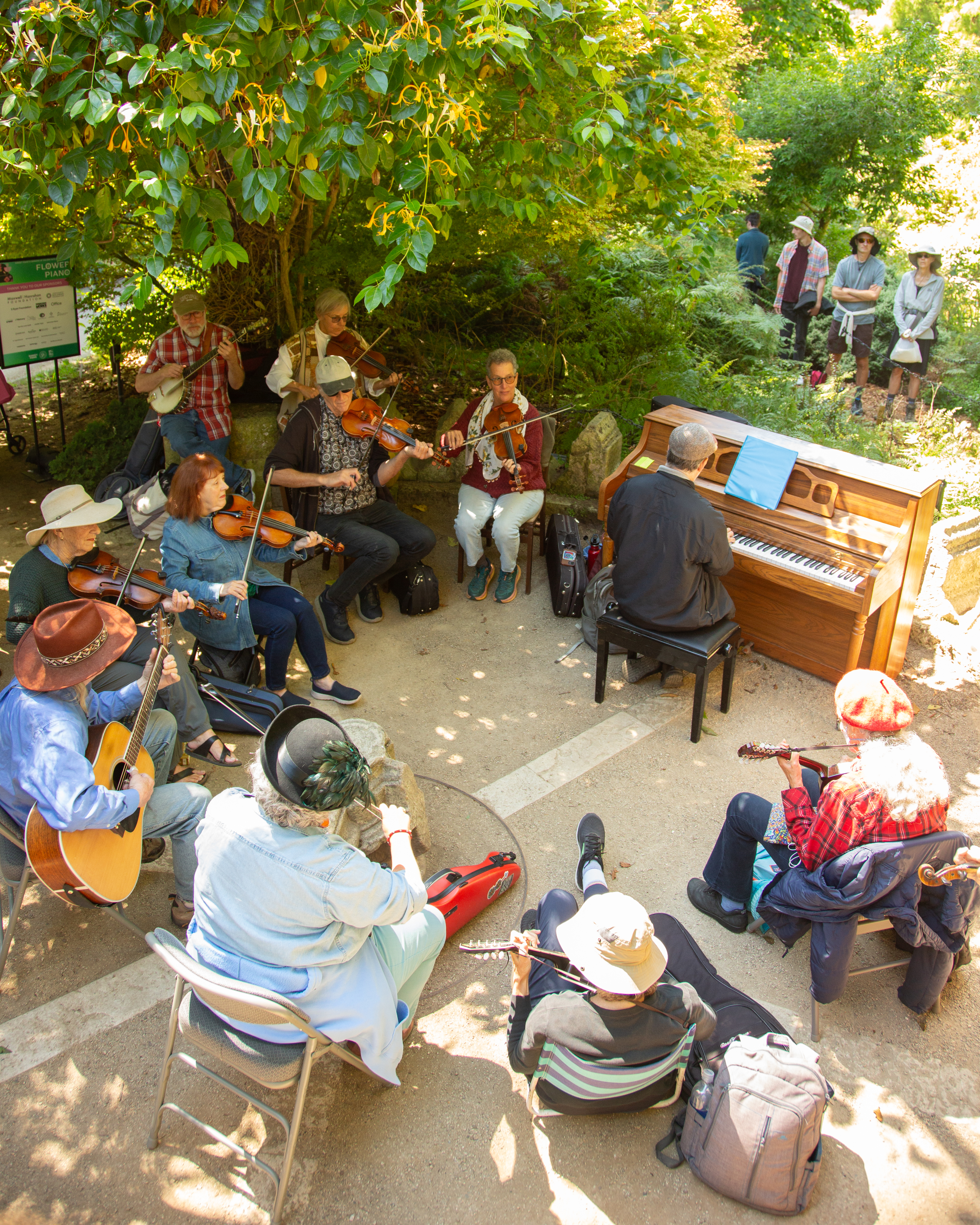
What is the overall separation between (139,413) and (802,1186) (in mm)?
6486

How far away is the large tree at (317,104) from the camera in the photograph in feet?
10.7

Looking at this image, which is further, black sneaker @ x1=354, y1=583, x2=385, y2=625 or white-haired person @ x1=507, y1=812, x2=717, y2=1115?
black sneaker @ x1=354, y1=583, x2=385, y2=625

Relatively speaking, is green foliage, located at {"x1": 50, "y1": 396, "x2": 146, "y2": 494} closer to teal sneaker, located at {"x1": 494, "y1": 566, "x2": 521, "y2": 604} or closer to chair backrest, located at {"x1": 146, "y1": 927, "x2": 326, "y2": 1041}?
teal sneaker, located at {"x1": 494, "y1": 566, "x2": 521, "y2": 604}

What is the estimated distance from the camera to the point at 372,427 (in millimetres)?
5211

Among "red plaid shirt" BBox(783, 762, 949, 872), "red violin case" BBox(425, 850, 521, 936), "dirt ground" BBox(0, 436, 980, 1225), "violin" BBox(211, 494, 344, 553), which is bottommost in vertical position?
"dirt ground" BBox(0, 436, 980, 1225)

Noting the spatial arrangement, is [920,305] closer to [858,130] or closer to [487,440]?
[858,130]

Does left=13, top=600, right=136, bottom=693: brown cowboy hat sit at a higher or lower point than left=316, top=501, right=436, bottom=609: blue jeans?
A: higher

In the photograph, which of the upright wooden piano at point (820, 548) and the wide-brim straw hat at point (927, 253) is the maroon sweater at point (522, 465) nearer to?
the upright wooden piano at point (820, 548)

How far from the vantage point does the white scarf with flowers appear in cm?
543

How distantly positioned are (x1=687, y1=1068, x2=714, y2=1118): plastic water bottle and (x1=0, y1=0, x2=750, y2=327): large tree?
290 centimetres

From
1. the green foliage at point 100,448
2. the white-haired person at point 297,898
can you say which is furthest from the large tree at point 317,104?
the green foliage at point 100,448

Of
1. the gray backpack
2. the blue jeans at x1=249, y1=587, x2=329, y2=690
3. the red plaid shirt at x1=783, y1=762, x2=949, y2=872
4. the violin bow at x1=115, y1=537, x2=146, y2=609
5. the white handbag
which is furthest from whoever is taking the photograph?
the white handbag

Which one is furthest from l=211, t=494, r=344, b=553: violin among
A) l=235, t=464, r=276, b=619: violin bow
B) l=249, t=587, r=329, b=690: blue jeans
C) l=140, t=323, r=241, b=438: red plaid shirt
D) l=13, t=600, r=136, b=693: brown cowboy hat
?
l=13, t=600, r=136, b=693: brown cowboy hat

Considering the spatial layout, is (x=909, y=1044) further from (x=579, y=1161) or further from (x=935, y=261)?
(x=935, y=261)
